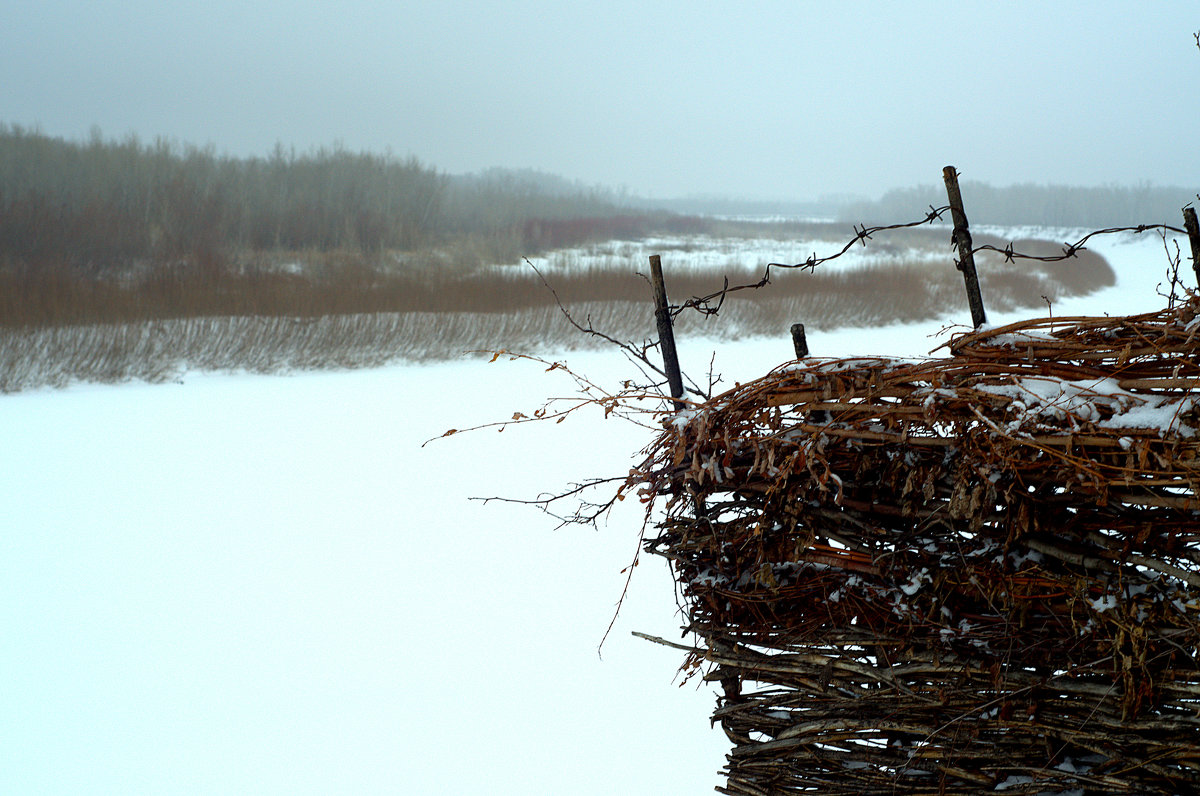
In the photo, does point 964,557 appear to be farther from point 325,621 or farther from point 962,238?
point 325,621

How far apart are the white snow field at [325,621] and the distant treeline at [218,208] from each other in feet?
23.1

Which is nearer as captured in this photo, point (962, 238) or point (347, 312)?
point (962, 238)

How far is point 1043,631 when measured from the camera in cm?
151

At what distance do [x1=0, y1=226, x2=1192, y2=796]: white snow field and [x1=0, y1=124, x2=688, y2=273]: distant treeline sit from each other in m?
7.04

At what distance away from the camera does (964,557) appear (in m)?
1.54

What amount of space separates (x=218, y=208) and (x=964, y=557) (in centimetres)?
1916

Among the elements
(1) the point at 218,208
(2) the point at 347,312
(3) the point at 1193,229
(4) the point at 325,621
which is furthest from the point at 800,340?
(1) the point at 218,208

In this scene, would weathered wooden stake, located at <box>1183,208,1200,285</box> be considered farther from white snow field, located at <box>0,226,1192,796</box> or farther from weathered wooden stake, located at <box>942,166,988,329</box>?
white snow field, located at <box>0,226,1192,796</box>

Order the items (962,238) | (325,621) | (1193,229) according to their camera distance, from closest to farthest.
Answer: (1193,229) → (962,238) → (325,621)

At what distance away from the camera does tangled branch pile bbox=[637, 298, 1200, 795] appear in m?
1.38

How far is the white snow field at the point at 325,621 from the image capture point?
401cm

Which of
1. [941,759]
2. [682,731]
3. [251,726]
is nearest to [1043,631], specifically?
[941,759]

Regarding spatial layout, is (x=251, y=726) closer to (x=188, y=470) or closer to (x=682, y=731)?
(x=682, y=731)

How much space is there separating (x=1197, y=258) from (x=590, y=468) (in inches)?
262
